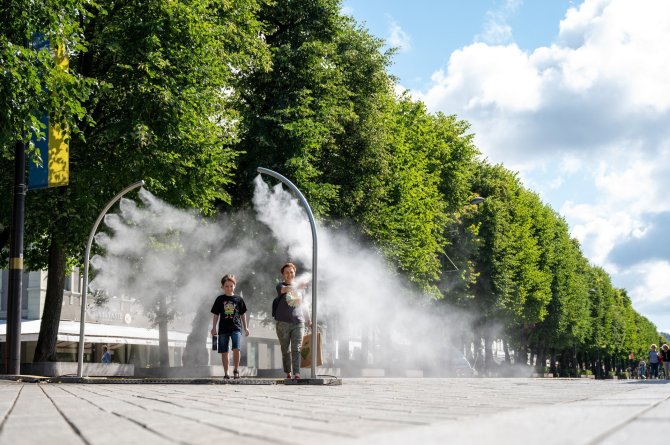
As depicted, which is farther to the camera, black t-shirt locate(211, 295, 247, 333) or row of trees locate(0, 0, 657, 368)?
row of trees locate(0, 0, 657, 368)

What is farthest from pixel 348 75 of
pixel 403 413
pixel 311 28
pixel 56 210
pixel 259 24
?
pixel 403 413

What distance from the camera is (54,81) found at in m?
15.7

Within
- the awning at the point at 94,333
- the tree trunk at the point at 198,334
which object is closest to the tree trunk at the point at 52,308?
the tree trunk at the point at 198,334

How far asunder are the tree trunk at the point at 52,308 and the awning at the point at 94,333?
10238mm

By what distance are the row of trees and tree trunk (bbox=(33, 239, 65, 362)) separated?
0.13 feet

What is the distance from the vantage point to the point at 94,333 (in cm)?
3862

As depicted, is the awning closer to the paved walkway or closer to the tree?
the tree

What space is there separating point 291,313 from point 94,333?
78.0ft

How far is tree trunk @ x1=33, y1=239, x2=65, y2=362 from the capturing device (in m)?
21.9

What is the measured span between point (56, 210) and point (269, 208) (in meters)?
9.01

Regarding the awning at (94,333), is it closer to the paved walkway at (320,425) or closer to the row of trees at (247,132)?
the row of trees at (247,132)

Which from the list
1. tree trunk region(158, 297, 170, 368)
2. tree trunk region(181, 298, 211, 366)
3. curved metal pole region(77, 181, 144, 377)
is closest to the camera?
curved metal pole region(77, 181, 144, 377)

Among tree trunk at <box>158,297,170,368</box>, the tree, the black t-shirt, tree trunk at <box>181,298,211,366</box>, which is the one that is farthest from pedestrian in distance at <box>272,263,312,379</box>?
tree trunk at <box>158,297,170,368</box>

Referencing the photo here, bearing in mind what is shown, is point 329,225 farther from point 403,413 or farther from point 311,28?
point 403,413
